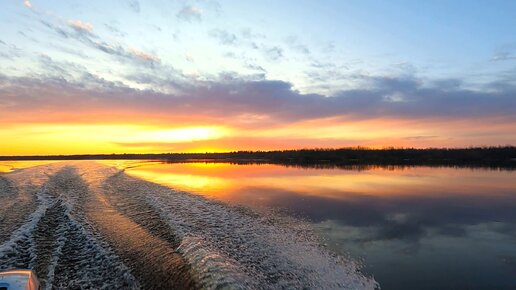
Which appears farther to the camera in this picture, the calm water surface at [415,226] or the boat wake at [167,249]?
the calm water surface at [415,226]

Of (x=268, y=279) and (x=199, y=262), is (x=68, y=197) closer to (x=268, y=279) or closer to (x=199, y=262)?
(x=199, y=262)

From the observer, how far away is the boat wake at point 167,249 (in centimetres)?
736

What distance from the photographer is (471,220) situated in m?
12.8

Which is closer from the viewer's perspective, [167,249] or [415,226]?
[167,249]

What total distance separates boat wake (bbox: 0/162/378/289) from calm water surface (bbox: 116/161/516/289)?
3.39ft

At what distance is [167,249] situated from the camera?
952 cm

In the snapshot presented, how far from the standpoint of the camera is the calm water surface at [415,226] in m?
7.67

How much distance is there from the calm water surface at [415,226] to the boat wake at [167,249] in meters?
1.03

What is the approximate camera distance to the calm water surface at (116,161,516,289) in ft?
25.2

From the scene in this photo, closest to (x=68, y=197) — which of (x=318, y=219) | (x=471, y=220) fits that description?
(x=318, y=219)

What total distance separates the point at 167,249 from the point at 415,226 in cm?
810

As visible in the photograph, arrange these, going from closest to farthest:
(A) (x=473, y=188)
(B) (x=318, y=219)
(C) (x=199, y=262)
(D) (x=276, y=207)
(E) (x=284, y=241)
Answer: (C) (x=199, y=262) < (E) (x=284, y=241) < (B) (x=318, y=219) < (D) (x=276, y=207) < (A) (x=473, y=188)

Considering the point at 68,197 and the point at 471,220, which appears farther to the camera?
the point at 68,197

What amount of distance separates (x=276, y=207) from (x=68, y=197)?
1069 centimetres
